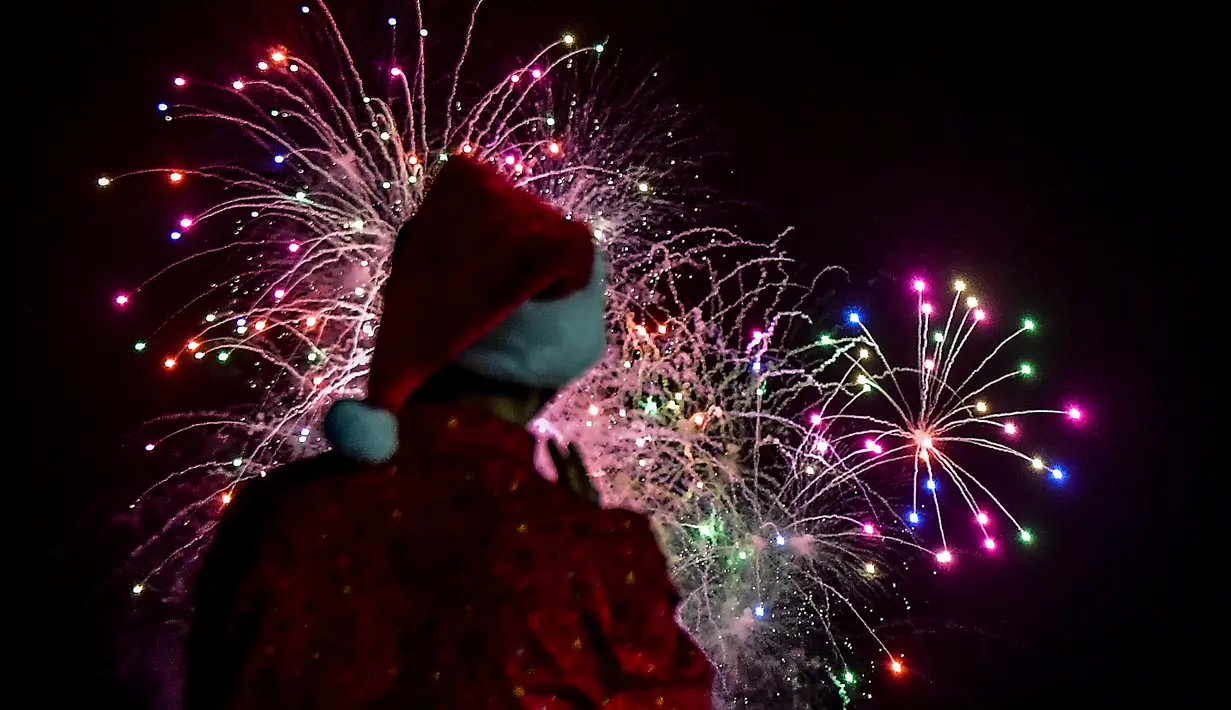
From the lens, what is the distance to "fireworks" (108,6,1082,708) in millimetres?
3041

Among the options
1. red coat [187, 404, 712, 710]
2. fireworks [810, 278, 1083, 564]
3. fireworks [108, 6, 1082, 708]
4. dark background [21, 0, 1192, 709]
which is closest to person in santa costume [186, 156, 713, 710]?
red coat [187, 404, 712, 710]

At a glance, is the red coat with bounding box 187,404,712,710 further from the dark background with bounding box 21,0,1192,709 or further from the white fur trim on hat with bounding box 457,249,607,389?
the dark background with bounding box 21,0,1192,709

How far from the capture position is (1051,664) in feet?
11.1

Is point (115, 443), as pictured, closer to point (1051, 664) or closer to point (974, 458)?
point (974, 458)

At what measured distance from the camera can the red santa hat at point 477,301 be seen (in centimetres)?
108

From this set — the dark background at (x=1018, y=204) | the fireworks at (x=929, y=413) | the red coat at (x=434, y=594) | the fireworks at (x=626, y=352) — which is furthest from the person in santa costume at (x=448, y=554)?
the fireworks at (x=929, y=413)

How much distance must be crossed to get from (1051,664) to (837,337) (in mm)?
1424

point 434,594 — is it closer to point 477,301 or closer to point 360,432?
point 360,432

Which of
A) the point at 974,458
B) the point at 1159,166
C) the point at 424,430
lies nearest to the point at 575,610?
the point at 424,430

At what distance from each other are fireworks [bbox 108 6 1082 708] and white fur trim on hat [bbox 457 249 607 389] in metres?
1.85

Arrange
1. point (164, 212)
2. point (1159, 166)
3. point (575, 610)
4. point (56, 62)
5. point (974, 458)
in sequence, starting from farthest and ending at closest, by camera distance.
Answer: point (974, 458) → point (1159, 166) → point (164, 212) → point (56, 62) → point (575, 610)

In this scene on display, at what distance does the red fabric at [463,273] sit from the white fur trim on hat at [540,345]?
2 cm

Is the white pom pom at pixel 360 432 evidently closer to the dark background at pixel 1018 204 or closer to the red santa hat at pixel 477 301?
the red santa hat at pixel 477 301

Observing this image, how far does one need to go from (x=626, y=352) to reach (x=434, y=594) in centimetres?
220
